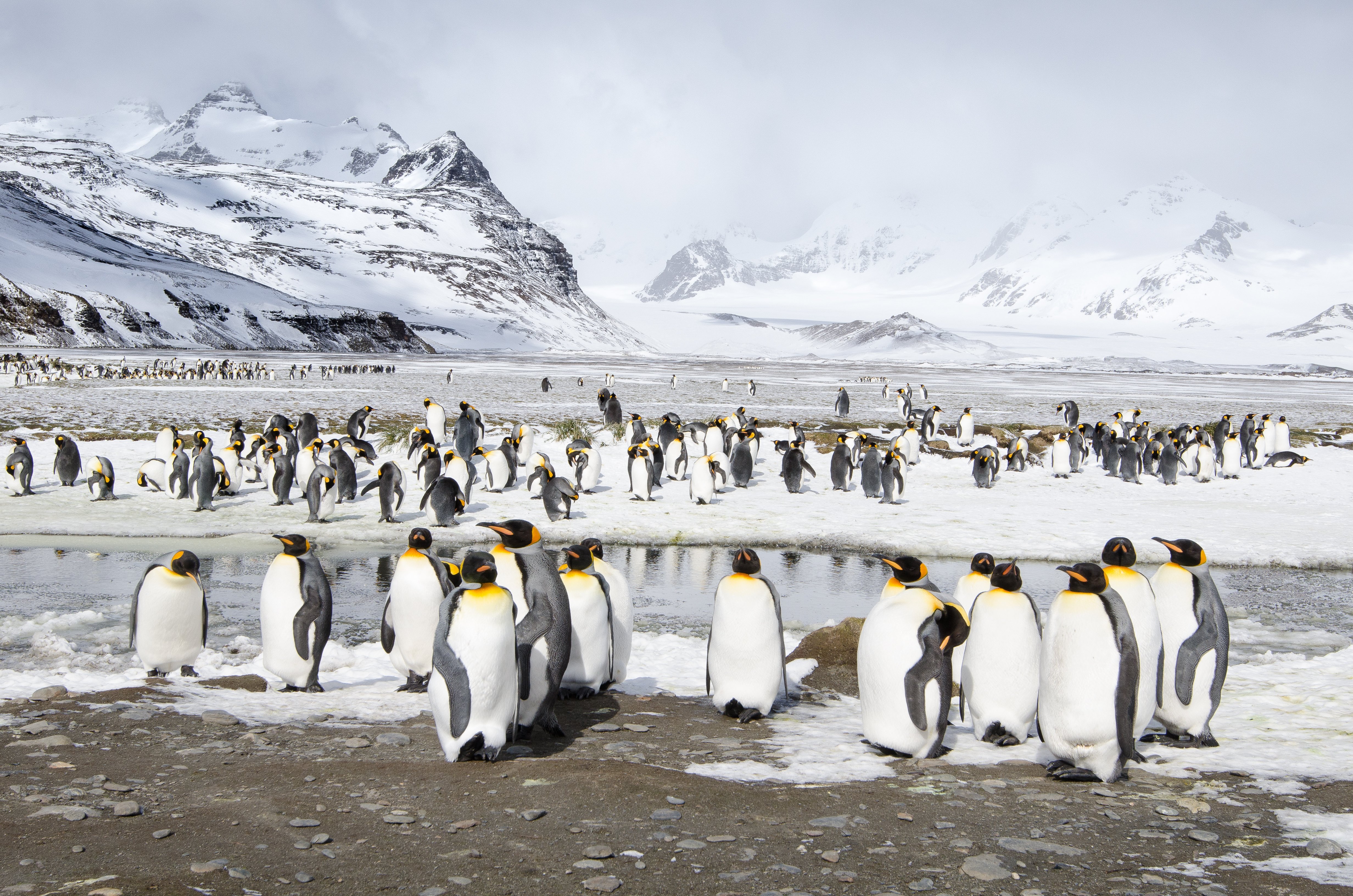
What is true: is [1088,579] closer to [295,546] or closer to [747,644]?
[747,644]

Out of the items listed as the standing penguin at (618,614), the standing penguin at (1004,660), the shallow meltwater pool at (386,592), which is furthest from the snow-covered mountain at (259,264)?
the standing penguin at (1004,660)

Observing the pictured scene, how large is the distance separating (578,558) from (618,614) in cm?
87

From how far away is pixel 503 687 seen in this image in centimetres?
522

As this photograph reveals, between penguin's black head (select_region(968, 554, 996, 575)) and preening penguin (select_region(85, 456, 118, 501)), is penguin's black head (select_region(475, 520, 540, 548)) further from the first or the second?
preening penguin (select_region(85, 456, 118, 501))

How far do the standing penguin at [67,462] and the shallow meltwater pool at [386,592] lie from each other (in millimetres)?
3729

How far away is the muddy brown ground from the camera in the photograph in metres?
3.62

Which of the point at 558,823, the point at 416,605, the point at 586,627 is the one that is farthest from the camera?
the point at 416,605

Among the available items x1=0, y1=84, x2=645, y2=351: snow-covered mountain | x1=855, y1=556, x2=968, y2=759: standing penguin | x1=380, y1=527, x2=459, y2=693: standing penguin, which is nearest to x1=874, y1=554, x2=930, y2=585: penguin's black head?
x1=855, y1=556, x2=968, y2=759: standing penguin

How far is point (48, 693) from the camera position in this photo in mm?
5832

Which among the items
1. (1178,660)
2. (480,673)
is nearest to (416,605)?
(480,673)

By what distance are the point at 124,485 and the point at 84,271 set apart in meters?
94.2

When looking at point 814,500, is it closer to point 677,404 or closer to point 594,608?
point 594,608

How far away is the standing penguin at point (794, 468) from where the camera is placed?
17.8 m

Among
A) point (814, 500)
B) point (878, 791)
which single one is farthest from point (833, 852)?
point (814, 500)
